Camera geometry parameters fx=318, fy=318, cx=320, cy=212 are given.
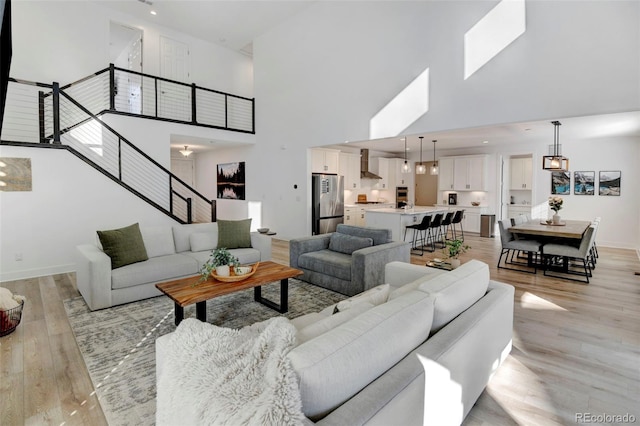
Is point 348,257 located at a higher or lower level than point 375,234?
lower

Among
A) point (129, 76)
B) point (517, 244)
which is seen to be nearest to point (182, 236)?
point (517, 244)

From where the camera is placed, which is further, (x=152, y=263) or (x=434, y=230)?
(x=434, y=230)

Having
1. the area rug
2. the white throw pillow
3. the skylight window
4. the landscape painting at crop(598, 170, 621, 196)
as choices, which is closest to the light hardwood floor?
the area rug

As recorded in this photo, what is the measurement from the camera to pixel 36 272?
4973mm

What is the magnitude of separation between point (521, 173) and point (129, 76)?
1137 centimetres

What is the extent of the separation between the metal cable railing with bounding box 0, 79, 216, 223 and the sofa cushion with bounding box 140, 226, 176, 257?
68.1 inches

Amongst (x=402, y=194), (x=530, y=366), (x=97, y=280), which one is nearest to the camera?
(x=530, y=366)

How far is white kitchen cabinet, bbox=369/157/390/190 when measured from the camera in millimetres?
10438

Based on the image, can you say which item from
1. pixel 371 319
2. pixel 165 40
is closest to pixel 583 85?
pixel 371 319

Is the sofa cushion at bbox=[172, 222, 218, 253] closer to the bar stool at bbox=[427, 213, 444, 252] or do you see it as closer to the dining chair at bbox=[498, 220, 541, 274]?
the bar stool at bbox=[427, 213, 444, 252]

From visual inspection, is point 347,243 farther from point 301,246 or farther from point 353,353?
point 353,353

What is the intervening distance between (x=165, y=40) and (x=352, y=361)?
953 centimetres

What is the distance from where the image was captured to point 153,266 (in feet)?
13.0

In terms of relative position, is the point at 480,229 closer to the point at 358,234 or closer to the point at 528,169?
the point at 528,169
